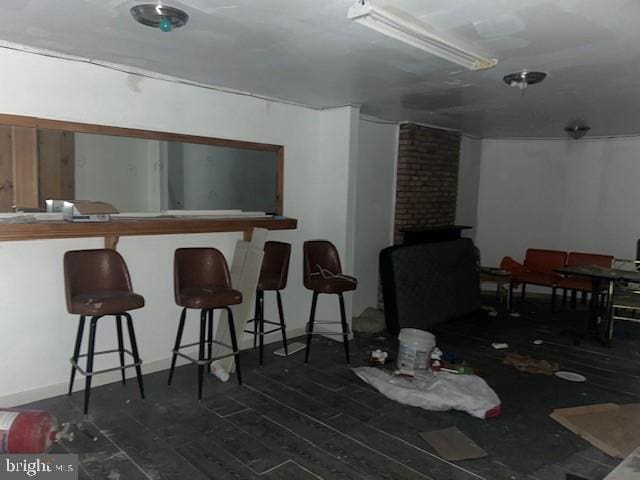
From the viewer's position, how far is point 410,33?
2500 mm

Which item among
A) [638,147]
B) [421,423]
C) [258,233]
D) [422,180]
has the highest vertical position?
[638,147]

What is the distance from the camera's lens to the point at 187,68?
3.52 meters

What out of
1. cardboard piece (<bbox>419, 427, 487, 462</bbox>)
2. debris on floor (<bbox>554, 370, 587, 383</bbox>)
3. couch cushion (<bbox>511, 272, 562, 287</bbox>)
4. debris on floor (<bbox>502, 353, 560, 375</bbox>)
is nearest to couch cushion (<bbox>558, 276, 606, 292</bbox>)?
couch cushion (<bbox>511, 272, 562, 287</bbox>)

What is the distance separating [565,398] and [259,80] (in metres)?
3.49

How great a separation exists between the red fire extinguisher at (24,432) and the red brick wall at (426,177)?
4804mm

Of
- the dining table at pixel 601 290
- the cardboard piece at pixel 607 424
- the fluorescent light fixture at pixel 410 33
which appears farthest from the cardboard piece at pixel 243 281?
the dining table at pixel 601 290

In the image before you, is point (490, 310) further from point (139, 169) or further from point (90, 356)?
point (90, 356)

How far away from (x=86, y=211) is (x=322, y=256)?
2.11 m

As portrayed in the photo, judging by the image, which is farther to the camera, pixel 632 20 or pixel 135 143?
pixel 135 143

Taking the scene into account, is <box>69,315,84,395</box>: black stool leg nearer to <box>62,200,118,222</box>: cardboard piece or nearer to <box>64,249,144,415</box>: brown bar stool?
<box>64,249,144,415</box>: brown bar stool

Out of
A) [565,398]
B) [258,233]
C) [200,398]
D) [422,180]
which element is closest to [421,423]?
[565,398]

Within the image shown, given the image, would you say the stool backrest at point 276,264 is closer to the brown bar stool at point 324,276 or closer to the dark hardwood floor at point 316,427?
the brown bar stool at point 324,276

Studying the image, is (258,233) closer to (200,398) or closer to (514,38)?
(200,398)

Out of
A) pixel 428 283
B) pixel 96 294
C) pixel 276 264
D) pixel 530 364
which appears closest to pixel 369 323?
pixel 428 283
